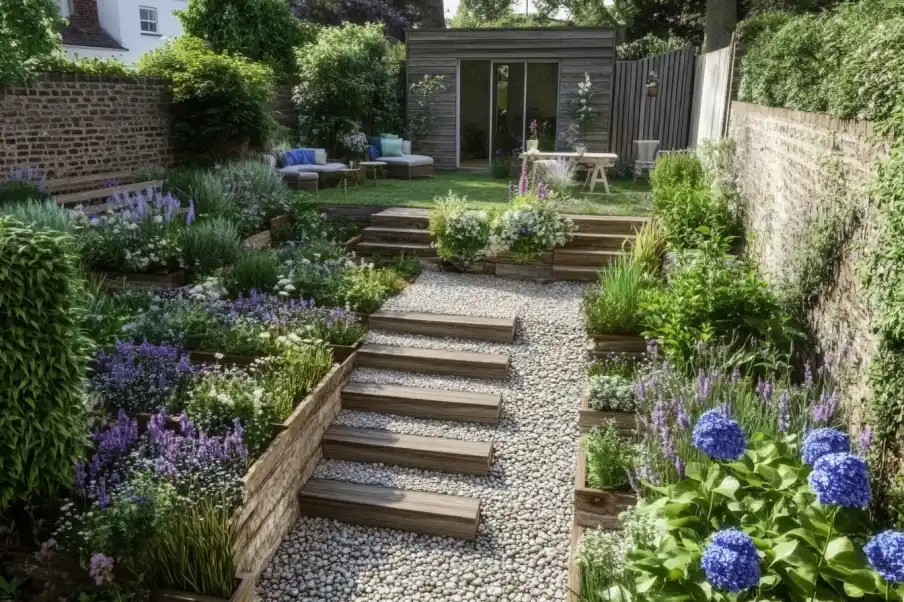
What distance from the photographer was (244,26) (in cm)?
1418

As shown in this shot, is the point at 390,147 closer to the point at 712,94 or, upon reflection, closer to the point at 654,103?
the point at 654,103

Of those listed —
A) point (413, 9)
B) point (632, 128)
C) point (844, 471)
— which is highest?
point (413, 9)

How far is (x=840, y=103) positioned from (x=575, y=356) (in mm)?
2829

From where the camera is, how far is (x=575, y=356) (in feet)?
19.9

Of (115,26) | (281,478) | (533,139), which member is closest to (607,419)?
(281,478)

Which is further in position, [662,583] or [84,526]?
[84,526]

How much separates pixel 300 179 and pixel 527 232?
5.01 metres

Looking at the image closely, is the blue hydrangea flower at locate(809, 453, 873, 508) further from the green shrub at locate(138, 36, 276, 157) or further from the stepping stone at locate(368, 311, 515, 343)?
the green shrub at locate(138, 36, 276, 157)

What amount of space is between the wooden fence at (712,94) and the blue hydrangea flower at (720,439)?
7195mm

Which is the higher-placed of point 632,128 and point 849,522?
point 632,128

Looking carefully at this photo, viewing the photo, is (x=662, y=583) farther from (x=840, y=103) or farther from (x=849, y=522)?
(x=840, y=103)

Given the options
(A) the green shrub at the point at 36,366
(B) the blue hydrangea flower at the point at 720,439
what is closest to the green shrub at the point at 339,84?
(A) the green shrub at the point at 36,366

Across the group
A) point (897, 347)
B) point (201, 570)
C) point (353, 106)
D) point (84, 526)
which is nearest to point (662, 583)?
point (897, 347)

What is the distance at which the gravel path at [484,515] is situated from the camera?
3900mm
